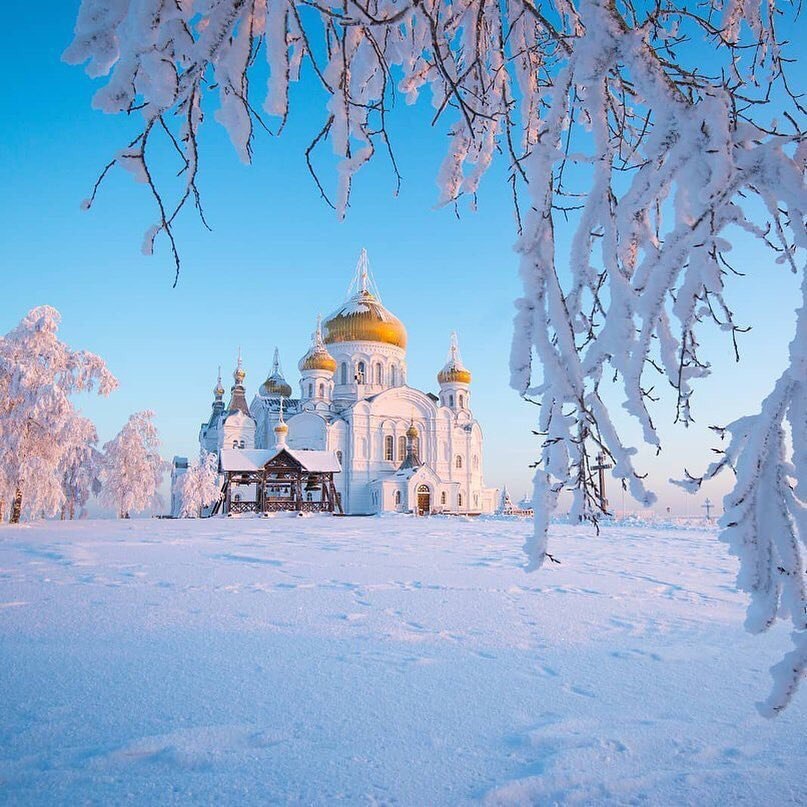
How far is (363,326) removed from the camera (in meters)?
43.9

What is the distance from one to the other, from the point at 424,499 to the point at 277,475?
12.3 metres

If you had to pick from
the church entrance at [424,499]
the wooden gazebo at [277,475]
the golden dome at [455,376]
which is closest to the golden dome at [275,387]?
the golden dome at [455,376]

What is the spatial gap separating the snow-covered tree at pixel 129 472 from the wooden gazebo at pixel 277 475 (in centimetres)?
355

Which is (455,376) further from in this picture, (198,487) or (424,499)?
(198,487)

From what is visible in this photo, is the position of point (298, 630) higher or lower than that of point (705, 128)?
lower

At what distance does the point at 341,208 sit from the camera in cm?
212

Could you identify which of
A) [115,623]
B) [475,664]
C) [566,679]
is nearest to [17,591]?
[115,623]

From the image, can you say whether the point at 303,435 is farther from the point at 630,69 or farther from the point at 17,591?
the point at 630,69

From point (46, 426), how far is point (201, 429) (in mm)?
32595

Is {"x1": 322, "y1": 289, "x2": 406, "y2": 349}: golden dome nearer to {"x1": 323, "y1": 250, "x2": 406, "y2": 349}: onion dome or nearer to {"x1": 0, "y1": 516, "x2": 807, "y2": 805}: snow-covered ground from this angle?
{"x1": 323, "y1": 250, "x2": 406, "y2": 349}: onion dome

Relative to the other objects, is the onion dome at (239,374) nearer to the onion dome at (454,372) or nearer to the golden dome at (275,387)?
the golden dome at (275,387)

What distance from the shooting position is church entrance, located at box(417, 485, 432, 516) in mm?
35869

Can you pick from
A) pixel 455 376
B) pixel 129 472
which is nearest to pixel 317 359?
pixel 455 376

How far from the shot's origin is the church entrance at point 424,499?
35869mm
